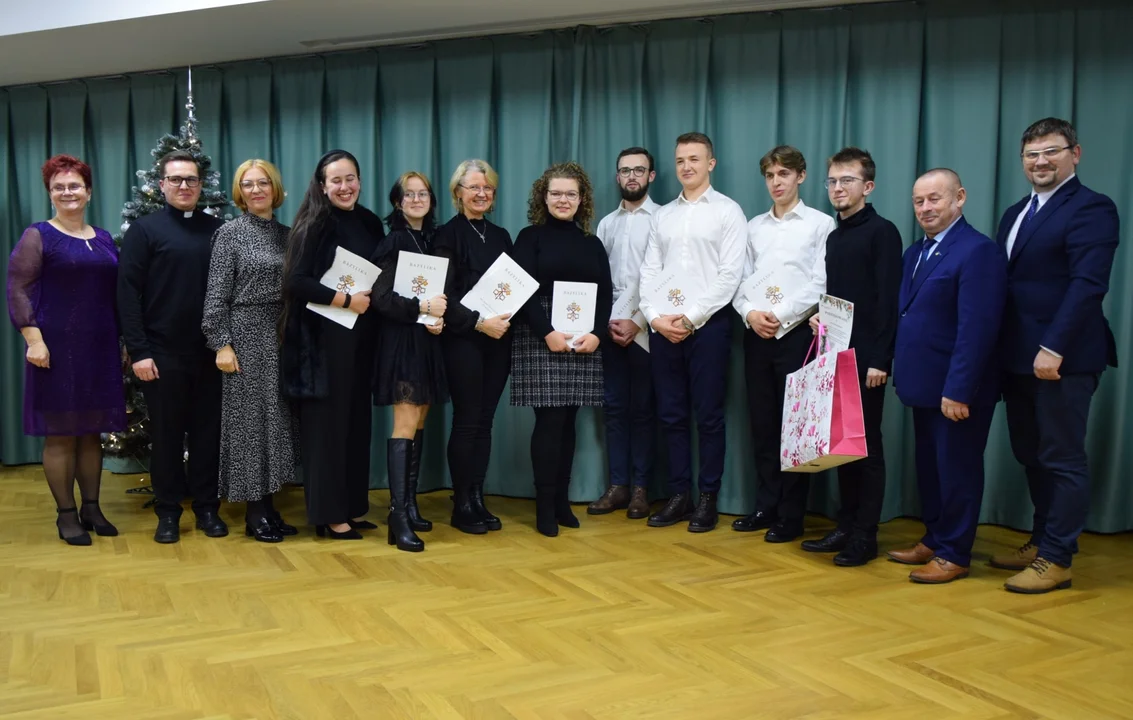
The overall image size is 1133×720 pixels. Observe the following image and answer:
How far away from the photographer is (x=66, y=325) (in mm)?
3621

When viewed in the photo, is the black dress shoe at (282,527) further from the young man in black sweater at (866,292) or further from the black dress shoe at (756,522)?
the young man in black sweater at (866,292)

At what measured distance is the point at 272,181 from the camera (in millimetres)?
3600

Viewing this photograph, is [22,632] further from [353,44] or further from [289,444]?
[353,44]

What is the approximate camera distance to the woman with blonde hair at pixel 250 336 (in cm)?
355

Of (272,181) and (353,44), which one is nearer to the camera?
(272,181)

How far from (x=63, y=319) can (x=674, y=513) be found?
2611 millimetres

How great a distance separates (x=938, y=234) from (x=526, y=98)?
2.34m

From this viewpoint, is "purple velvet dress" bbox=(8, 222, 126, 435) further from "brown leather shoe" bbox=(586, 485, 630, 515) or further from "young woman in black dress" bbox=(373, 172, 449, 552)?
"brown leather shoe" bbox=(586, 485, 630, 515)

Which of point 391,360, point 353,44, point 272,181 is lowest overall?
point 391,360

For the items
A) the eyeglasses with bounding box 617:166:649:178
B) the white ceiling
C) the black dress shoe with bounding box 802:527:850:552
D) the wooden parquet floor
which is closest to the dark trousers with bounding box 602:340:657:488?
the wooden parquet floor

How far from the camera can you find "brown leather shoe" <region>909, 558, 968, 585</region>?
3162mm

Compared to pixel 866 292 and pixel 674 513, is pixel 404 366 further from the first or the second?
pixel 866 292

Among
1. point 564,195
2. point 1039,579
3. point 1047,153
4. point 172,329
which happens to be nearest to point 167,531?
point 172,329

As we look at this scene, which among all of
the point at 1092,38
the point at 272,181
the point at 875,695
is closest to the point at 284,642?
the point at 875,695
